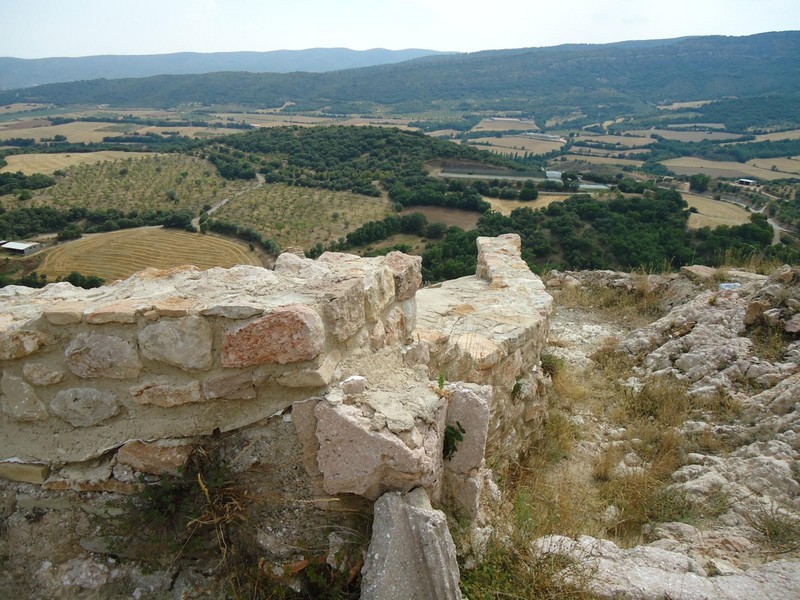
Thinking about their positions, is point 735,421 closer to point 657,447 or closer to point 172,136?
point 657,447

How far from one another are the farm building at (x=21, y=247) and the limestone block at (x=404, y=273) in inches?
1353

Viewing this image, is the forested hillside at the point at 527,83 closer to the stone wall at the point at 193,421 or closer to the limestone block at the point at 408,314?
the limestone block at the point at 408,314

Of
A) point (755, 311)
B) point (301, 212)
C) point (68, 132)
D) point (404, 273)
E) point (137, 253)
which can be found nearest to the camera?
point (404, 273)

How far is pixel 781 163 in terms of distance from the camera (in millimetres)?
70188

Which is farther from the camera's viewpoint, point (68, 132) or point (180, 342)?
point (68, 132)

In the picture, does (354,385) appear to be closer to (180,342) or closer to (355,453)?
(355,453)

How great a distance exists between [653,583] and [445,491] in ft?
3.99

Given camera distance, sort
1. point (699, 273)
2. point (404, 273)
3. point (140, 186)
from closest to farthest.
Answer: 1. point (404, 273)
2. point (699, 273)
3. point (140, 186)

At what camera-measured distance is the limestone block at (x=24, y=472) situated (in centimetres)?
249

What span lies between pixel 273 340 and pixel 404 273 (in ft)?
4.60

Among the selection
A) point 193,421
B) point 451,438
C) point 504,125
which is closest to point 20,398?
point 193,421

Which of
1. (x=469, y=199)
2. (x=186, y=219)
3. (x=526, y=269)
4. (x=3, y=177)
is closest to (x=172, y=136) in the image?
(x=3, y=177)

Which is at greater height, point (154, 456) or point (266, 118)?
point (266, 118)

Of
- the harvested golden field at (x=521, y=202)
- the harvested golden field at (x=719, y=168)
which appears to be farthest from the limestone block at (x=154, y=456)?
the harvested golden field at (x=719, y=168)
